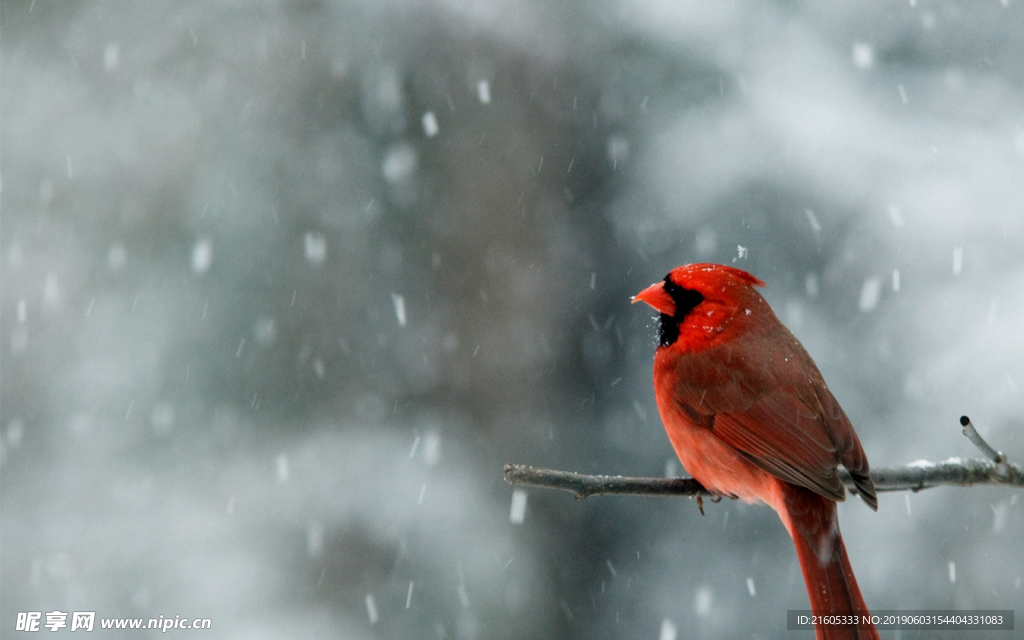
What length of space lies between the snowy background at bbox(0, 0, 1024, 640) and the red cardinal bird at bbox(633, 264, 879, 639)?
321 cm

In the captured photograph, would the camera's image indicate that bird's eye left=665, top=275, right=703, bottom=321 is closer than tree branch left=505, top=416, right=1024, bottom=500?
No

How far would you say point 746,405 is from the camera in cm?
259

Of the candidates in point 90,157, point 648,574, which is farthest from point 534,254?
point 90,157

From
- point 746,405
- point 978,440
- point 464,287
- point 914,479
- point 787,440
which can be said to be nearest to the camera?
point 978,440

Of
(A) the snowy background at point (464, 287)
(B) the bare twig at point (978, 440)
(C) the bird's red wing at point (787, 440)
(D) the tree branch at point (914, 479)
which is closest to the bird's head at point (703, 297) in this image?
(C) the bird's red wing at point (787, 440)

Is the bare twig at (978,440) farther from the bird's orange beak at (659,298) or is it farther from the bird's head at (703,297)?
the bird's orange beak at (659,298)

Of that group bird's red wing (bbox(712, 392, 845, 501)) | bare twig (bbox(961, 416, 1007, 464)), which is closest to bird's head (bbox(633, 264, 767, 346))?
bird's red wing (bbox(712, 392, 845, 501))

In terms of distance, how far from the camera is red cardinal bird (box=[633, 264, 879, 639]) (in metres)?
2.48

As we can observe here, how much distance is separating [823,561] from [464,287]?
441cm

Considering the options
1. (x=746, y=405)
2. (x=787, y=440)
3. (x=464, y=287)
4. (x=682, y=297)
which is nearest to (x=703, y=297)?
(x=682, y=297)

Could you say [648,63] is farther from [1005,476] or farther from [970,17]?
[1005,476]

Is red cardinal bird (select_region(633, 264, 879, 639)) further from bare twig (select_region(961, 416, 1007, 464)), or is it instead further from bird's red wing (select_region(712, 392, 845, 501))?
bare twig (select_region(961, 416, 1007, 464))

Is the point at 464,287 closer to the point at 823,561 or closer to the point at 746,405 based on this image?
the point at 746,405

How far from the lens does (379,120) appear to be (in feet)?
22.5
